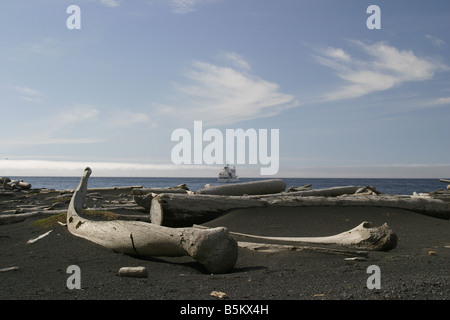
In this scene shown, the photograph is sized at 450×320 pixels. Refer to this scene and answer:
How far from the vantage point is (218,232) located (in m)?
5.62

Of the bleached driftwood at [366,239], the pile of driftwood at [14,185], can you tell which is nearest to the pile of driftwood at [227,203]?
the bleached driftwood at [366,239]

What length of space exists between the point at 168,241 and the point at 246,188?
8258 mm

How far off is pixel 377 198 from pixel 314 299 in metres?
7.71

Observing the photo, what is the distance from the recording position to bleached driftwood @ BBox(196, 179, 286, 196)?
1362 cm

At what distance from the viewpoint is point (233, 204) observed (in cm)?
973

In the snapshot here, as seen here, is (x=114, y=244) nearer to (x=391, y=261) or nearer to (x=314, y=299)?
(x=314, y=299)

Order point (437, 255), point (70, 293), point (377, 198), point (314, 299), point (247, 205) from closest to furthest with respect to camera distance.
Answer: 1. point (314, 299)
2. point (70, 293)
3. point (437, 255)
4. point (247, 205)
5. point (377, 198)

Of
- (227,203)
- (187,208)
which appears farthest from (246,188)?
(187,208)

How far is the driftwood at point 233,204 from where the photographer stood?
28.3 ft

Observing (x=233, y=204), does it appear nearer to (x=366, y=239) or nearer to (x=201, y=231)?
(x=366, y=239)

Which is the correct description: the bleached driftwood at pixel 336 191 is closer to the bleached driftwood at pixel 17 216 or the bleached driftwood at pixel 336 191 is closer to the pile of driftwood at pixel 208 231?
the pile of driftwood at pixel 208 231

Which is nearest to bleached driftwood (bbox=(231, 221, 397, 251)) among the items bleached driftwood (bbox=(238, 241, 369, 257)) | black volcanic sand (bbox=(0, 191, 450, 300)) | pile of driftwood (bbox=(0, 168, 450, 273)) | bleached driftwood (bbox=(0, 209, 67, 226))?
pile of driftwood (bbox=(0, 168, 450, 273))

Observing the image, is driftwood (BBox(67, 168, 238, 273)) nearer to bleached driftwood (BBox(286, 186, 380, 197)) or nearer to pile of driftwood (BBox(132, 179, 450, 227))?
pile of driftwood (BBox(132, 179, 450, 227))
